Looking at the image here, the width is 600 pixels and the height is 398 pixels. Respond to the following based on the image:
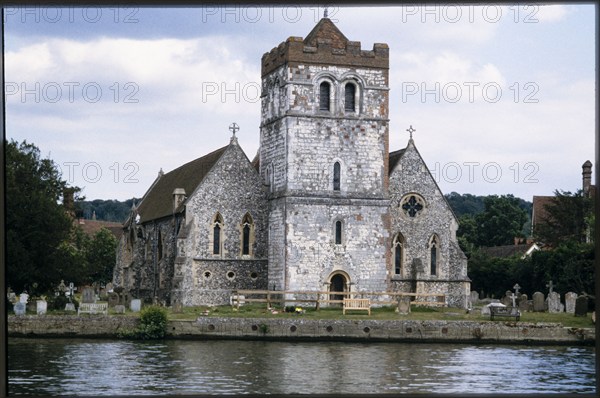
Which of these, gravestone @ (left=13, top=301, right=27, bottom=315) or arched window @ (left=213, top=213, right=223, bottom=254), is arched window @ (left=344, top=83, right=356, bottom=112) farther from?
gravestone @ (left=13, top=301, right=27, bottom=315)

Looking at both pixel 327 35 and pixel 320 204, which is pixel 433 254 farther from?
pixel 327 35

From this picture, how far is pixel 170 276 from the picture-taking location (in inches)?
1978

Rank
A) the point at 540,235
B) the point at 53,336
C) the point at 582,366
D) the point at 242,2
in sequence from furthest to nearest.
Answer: the point at 540,235
the point at 53,336
the point at 582,366
the point at 242,2

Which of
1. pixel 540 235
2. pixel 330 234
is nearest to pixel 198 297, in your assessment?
pixel 330 234

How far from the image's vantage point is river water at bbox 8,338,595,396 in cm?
2239

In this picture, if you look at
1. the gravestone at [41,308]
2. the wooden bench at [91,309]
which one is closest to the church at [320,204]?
the wooden bench at [91,309]

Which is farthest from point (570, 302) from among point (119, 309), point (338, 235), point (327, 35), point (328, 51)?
point (119, 309)

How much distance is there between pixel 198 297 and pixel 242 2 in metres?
37.8

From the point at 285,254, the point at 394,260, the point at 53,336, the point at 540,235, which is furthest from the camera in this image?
the point at 540,235

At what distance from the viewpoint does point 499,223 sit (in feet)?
274

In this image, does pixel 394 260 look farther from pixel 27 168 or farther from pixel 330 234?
pixel 27 168

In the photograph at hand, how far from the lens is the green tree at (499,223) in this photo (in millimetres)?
83125

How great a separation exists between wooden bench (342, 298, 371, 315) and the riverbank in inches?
149

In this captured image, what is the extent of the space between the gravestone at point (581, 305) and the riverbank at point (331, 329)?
3.10m
